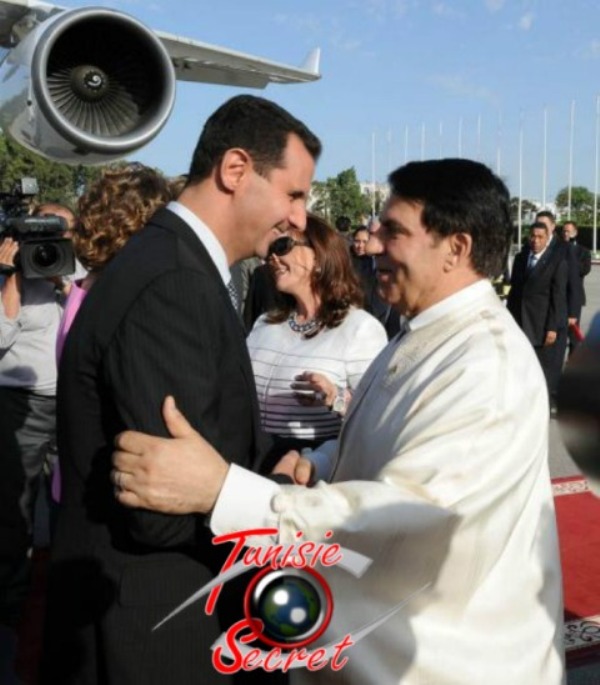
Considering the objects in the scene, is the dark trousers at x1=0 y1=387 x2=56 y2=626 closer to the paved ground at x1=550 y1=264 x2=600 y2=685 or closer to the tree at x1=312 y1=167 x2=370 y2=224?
the paved ground at x1=550 y1=264 x2=600 y2=685

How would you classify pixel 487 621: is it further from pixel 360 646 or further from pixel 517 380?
pixel 517 380

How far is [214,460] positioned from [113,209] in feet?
4.96

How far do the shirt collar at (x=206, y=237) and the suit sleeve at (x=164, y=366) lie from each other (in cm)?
18

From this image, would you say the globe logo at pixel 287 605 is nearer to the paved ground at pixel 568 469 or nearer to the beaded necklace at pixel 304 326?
the paved ground at pixel 568 469

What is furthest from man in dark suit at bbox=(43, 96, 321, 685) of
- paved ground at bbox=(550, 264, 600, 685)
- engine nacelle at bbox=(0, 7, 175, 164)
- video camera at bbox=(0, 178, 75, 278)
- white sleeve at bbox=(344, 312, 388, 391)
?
engine nacelle at bbox=(0, 7, 175, 164)

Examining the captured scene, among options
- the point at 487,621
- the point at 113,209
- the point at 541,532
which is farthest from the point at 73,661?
the point at 113,209

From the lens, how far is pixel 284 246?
3143mm

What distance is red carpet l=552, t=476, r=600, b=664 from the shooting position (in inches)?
130

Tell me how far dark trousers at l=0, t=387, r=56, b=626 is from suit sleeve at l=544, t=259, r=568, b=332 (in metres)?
5.34

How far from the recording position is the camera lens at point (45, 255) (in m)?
3.28

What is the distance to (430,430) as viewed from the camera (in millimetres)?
1500

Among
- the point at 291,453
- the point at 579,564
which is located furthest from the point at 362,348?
the point at 579,564

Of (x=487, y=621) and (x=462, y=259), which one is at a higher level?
(x=462, y=259)

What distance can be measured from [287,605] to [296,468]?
57cm
